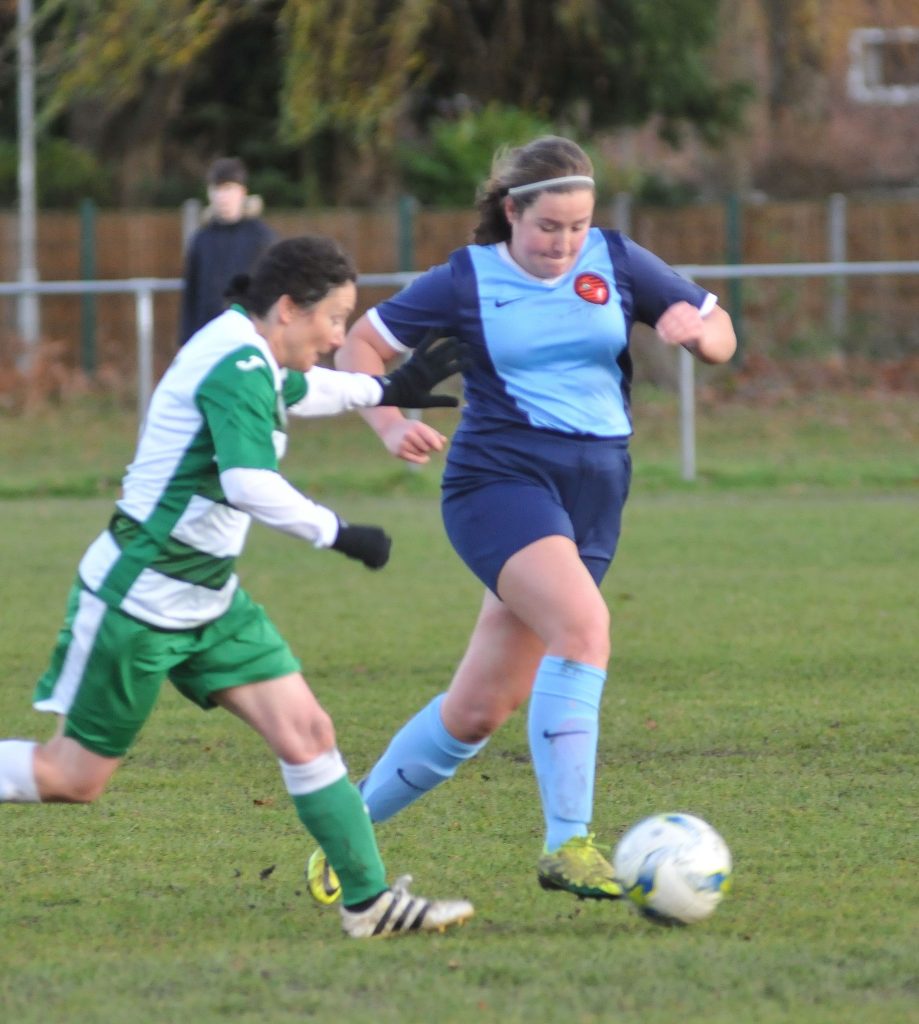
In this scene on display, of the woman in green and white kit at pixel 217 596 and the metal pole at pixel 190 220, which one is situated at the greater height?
the metal pole at pixel 190 220

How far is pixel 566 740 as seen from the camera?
447 cm

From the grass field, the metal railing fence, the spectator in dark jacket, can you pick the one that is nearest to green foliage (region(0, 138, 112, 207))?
the metal railing fence

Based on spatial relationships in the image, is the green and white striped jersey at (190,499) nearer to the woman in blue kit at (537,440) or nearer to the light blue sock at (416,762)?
the woman in blue kit at (537,440)

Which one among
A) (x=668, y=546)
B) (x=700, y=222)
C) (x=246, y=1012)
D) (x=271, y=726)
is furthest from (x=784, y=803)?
(x=700, y=222)

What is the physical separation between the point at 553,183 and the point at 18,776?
1884mm

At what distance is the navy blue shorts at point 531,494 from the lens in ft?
15.2

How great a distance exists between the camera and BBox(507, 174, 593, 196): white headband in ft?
15.1

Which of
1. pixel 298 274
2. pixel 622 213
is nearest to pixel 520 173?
pixel 298 274

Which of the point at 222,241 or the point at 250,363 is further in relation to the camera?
the point at 222,241

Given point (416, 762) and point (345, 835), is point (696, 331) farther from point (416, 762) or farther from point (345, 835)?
point (345, 835)

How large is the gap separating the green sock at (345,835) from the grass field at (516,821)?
13cm

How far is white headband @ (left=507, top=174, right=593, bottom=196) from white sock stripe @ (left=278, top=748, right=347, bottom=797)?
1467 mm

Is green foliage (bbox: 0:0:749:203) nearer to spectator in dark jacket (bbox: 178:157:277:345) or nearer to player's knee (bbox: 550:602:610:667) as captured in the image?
spectator in dark jacket (bbox: 178:157:277:345)

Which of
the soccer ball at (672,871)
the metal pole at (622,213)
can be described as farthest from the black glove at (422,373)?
the metal pole at (622,213)
